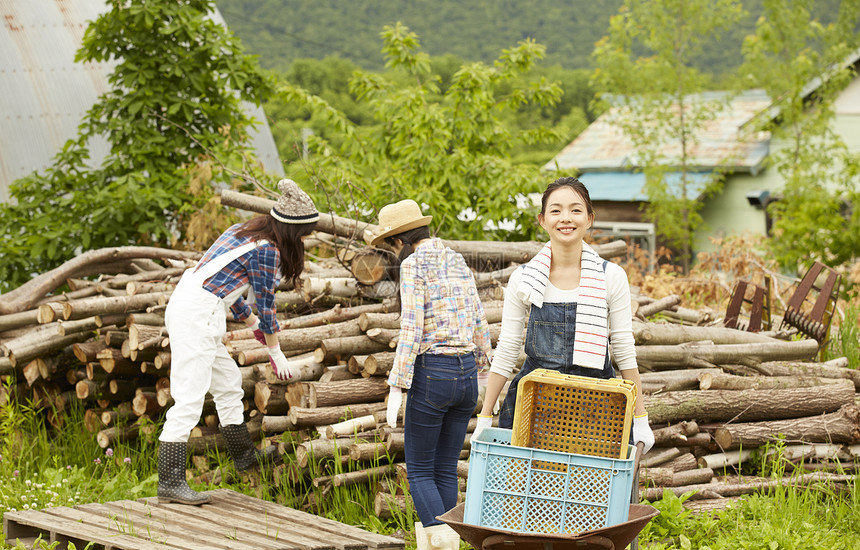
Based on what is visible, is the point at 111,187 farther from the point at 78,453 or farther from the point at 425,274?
the point at 425,274

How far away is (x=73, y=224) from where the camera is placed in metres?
9.02

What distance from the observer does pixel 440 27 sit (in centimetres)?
6044

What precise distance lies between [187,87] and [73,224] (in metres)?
2.20

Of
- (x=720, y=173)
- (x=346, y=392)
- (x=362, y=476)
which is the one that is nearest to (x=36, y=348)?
(x=346, y=392)

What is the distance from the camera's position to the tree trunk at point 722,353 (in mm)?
6512

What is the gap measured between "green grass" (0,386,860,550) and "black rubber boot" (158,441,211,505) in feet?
2.26

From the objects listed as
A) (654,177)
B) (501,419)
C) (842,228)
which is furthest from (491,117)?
(654,177)

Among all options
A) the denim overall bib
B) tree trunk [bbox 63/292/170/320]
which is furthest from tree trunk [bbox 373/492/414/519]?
tree trunk [bbox 63/292/170/320]

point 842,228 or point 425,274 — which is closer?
point 425,274

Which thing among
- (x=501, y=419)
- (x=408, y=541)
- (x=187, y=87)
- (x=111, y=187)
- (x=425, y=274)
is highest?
(x=187, y=87)

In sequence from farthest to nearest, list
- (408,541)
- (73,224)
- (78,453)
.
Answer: (73,224) < (78,453) < (408,541)

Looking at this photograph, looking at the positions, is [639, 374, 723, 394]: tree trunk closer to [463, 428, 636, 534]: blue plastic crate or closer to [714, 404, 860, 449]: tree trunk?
[714, 404, 860, 449]: tree trunk

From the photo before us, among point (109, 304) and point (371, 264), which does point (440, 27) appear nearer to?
point (371, 264)

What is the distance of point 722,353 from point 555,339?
3.60 meters
